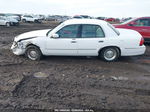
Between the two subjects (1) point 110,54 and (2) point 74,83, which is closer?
(2) point 74,83

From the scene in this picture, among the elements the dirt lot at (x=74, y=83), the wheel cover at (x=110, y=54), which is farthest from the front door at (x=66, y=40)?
the wheel cover at (x=110, y=54)

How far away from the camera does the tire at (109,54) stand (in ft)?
20.9

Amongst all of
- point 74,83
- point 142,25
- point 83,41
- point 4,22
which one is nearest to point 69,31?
point 83,41

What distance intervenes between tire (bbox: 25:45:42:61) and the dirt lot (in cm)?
24

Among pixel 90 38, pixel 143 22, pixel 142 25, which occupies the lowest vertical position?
pixel 90 38

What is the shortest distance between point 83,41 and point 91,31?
1.68ft

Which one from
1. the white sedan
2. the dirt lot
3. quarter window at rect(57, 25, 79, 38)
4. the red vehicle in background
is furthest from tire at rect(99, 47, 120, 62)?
the red vehicle in background

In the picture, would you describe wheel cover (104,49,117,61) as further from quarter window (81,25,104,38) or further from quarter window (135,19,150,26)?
quarter window (135,19,150,26)

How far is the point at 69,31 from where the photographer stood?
6121 millimetres

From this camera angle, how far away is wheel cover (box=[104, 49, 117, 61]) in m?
6.39

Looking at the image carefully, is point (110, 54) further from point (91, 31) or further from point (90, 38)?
point (91, 31)

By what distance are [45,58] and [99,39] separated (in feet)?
8.02

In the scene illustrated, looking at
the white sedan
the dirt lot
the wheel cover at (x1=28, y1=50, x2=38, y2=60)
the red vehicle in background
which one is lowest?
the dirt lot

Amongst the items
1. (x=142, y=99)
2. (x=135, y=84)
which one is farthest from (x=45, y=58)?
(x=142, y=99)
